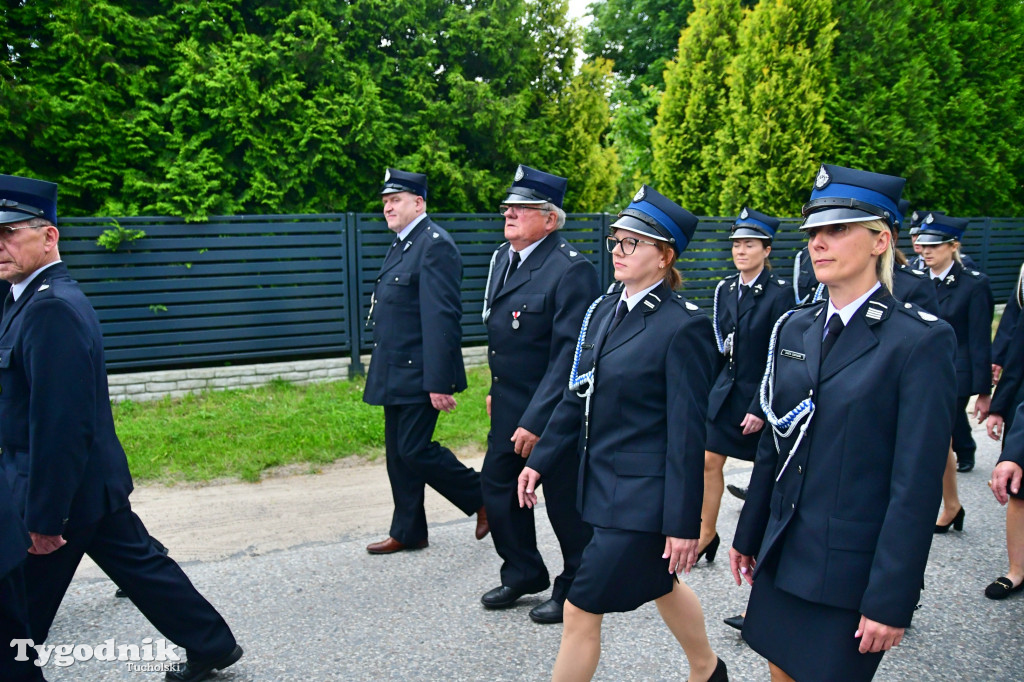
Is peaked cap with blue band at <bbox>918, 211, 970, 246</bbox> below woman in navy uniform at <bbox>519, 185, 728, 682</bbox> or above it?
above

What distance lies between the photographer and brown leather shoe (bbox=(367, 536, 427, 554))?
16.2 ft

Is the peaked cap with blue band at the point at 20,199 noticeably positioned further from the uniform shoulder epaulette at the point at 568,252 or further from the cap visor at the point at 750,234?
the cap visor at the point at 750,234

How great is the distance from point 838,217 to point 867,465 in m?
Result: 0.74

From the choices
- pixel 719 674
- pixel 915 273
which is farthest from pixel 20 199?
pixel 915 273

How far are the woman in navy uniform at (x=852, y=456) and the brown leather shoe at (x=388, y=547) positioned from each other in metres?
2.78

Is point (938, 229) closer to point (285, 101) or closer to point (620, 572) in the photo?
point (620, 572)

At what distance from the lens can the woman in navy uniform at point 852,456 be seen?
7.36 feet

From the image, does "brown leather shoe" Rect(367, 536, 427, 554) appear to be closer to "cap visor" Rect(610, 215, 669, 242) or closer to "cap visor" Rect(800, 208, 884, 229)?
"cap visor" Rect(610, 215, 669, 242)

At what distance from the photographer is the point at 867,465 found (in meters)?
2.35

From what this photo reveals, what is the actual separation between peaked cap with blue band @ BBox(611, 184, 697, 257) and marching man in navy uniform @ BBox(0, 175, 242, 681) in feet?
6.81

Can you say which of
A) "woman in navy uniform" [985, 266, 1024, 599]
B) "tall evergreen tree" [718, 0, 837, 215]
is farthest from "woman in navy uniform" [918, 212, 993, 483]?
"tall evergreen tree" [718, 0, 837, 215]

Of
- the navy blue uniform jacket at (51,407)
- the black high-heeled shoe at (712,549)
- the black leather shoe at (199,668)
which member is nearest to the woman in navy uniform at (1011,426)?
the black high-heeled shoe at (712,549)

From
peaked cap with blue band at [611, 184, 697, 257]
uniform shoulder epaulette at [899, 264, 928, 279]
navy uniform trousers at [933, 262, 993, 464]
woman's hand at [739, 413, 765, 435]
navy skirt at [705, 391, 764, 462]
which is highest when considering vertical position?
peaked cap with blue band at [611, 184, 697, 257]

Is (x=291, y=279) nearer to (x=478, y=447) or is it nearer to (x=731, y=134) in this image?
(x=478, y=447)
